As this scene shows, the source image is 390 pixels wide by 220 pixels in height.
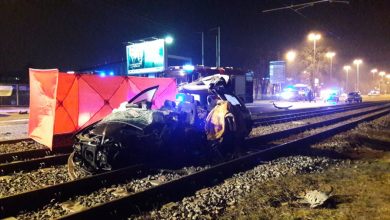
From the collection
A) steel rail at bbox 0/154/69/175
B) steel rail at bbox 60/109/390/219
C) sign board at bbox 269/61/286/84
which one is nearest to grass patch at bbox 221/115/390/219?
steel rail at bbox 60/109/390/219

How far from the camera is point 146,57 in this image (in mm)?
40969

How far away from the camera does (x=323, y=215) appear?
5785 mm

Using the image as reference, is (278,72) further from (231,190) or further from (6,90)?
(231,190)

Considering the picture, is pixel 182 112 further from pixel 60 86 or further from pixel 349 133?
pixel 349 133

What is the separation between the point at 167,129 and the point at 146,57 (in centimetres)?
3287

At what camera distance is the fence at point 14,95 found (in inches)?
1339

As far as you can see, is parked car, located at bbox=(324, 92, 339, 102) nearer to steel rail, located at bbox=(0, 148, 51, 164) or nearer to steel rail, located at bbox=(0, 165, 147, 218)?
steel rail, located at bbox=(0, 148, 51, 164)

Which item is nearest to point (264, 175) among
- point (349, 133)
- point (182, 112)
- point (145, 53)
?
point (182, 112)

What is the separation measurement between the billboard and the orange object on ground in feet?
80.9

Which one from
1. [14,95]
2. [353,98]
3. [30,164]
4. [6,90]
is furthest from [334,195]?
[353,98]

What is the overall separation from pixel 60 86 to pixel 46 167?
3246 millimetres

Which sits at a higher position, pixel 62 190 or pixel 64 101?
pixel 64 101

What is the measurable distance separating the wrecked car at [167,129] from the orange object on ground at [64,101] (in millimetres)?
2417

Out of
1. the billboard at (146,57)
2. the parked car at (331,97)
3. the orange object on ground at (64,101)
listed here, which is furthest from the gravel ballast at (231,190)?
the parked car at (331,97)
